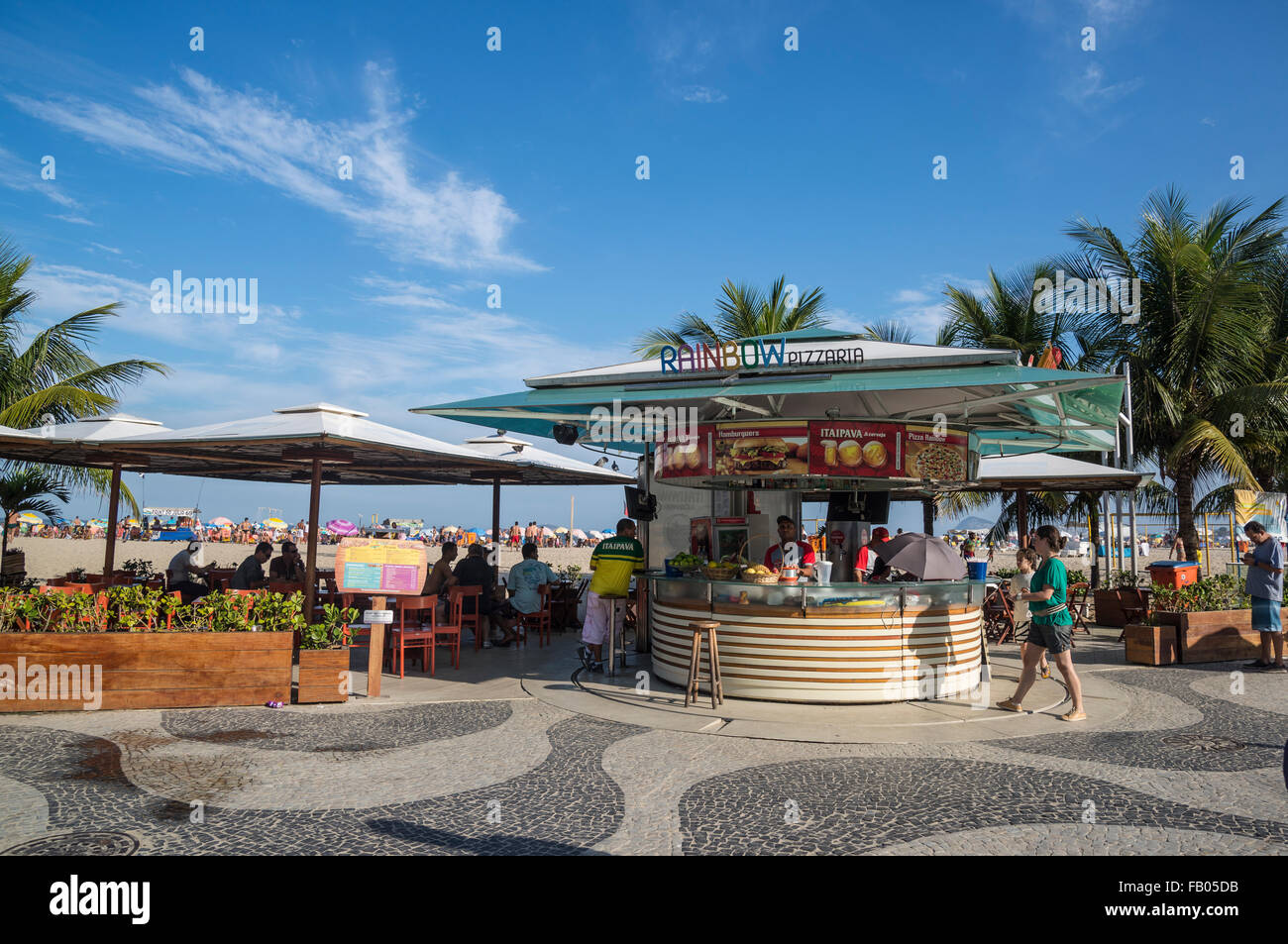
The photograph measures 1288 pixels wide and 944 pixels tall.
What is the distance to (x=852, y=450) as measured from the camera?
9359 millimetres

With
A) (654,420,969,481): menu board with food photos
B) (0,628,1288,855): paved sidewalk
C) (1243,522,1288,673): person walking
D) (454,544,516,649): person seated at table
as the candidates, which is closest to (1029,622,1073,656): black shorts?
(0,628,1288,855): paved sidewalk

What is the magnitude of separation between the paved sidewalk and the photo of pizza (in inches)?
108

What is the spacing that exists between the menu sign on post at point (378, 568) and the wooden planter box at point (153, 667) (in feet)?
Result: 2.97

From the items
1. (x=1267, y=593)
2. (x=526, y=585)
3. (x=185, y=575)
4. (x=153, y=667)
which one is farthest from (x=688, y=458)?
(x=185, y=575)

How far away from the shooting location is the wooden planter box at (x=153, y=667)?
7543 mm

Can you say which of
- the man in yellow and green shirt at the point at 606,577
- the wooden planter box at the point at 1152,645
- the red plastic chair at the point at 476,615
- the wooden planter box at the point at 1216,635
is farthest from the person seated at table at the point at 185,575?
the wooden planter box at the point at 1216,635

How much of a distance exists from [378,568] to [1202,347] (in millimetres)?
17783

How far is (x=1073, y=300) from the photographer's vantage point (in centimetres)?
1948

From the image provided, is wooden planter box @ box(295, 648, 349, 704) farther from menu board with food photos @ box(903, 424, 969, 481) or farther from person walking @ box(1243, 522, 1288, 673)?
person walking @ box(1243, 522, 1288, 673)

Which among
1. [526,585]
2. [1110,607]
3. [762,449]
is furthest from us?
[1110,607]

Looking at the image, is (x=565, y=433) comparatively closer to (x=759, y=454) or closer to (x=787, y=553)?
(x=759, y=454)

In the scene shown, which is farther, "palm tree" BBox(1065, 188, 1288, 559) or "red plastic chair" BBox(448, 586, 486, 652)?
"palm tree" BBox(1065, 188, 1288, 559)

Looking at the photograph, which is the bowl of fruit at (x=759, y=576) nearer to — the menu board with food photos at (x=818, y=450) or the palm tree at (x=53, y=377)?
the menu board with food photos at (x=818, y=450)

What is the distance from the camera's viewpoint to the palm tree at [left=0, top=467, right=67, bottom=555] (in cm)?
1677
